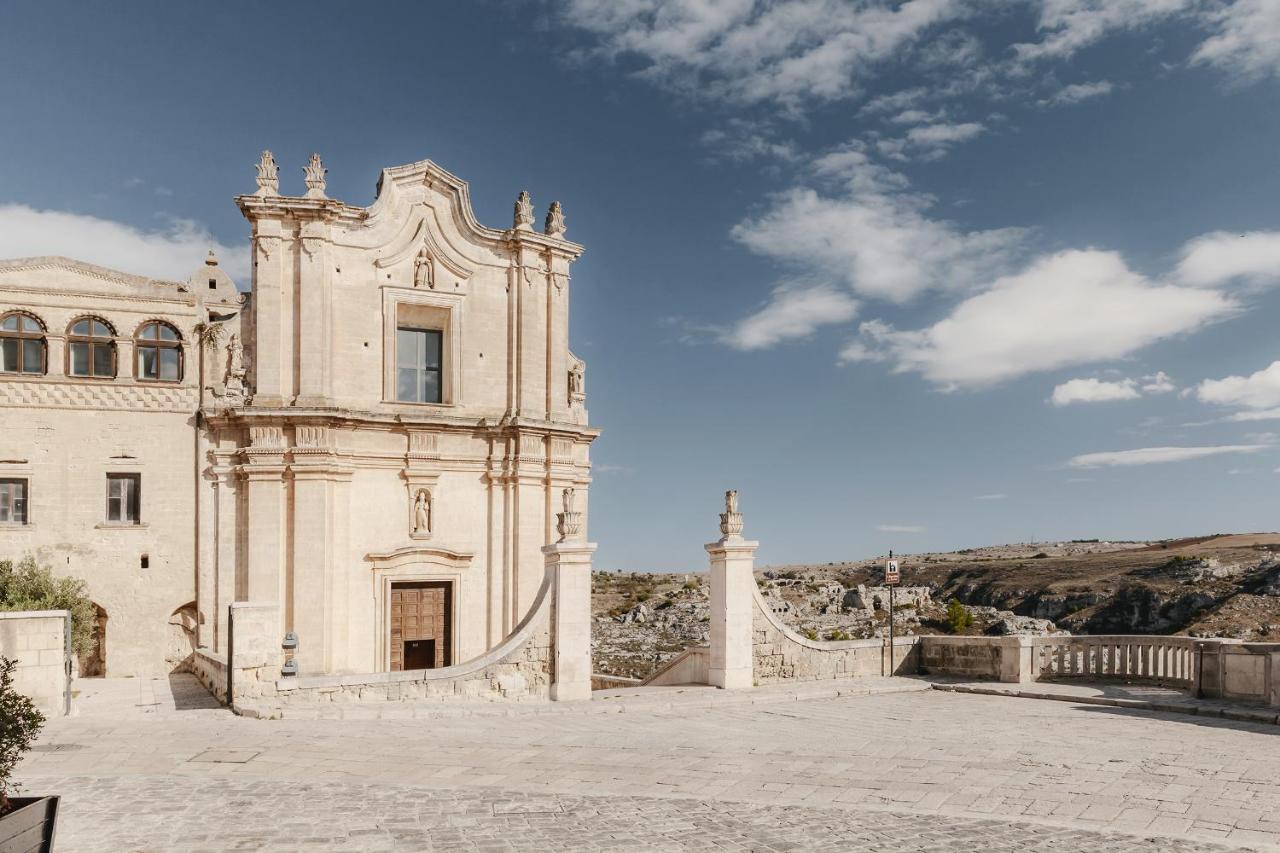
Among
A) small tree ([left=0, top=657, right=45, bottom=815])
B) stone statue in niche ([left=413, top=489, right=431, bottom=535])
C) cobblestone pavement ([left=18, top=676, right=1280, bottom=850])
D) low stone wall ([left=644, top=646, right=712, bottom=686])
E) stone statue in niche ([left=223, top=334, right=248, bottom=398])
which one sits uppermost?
stone statue in niche ([left=223, top=334, right=248, bottom=398])

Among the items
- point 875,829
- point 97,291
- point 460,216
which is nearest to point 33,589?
point 97,291

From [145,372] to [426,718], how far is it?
35.8 feet

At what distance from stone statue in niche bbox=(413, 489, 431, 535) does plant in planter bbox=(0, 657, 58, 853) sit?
13.6 meters

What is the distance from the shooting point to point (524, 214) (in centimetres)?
2186

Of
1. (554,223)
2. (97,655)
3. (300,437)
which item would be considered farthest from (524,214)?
(97,655)

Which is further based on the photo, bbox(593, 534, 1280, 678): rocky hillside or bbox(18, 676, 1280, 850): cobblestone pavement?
bbox(593, 534, 1280, 678): rocky hillside

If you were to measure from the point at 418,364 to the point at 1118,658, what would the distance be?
51.5ft

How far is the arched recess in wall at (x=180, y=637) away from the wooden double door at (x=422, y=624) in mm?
4011

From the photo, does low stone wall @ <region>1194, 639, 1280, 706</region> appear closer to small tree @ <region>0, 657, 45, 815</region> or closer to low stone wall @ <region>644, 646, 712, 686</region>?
low stone wall @ <region>644, 646, 712, 686</region>

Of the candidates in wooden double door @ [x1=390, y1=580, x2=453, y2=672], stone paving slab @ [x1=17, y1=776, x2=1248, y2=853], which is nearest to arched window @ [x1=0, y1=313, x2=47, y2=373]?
wooden double door @ [x1=390, y1=580, x2=453, y2=672]

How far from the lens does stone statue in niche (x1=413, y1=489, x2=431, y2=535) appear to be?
20.2m

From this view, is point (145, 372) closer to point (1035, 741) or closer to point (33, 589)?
point (33, 589)

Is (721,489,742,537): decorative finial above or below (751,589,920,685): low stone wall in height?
above

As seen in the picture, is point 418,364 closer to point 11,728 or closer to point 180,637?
point 180,637
